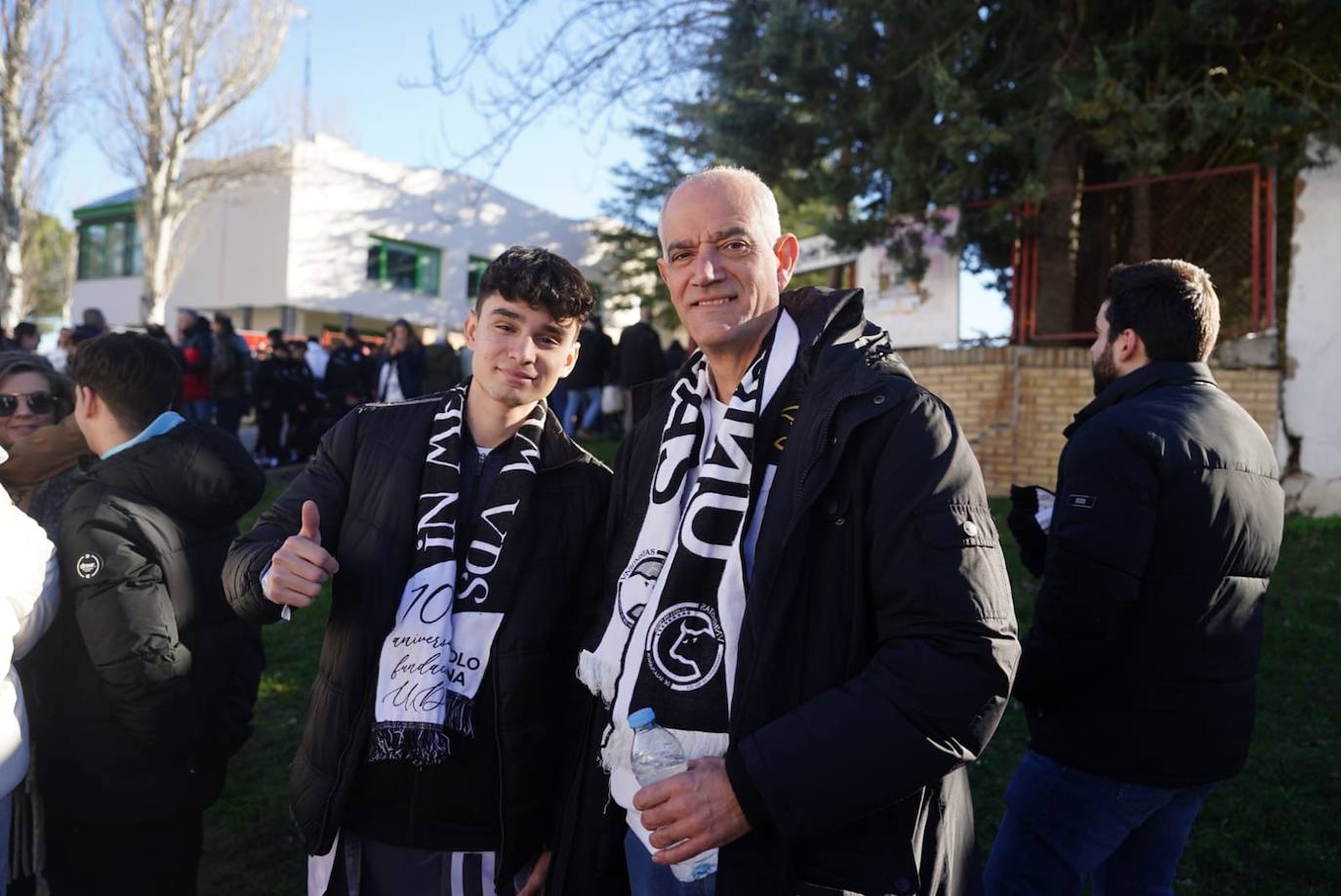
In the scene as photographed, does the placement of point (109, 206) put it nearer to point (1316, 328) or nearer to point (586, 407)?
point (586, 407)

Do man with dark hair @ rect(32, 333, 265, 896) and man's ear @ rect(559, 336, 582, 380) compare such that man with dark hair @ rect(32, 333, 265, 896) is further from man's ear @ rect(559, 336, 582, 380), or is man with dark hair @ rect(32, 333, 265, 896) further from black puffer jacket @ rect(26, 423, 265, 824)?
man's ear @ rect(559, 336, 582, 380)

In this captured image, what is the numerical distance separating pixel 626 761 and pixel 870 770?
0.53 m

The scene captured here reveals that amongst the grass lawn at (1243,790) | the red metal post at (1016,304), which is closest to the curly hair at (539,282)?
the grass lawn at (1243,790)

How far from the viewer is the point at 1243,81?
28.0 feet

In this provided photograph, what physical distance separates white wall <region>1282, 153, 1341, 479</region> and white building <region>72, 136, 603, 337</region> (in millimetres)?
20556

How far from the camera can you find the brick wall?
9328 millimetres

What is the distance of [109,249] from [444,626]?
37.4 m

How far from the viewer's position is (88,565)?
103 inches

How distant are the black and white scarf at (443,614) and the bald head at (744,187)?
763 millimetres

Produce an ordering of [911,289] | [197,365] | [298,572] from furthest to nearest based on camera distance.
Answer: [197,365], [911,289], [298,572]

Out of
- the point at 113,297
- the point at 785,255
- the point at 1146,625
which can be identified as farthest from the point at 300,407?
the point at 113,297

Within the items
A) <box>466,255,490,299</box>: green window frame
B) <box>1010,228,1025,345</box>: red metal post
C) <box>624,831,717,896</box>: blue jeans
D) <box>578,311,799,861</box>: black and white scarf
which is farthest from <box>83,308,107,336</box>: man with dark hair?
<box>466,255,490,299</box>: green window frame

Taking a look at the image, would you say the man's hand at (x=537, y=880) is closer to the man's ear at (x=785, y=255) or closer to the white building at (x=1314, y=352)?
the man's ear at (x=785, y=255)

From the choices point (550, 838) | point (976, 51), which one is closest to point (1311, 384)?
point (976, 51)
